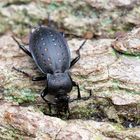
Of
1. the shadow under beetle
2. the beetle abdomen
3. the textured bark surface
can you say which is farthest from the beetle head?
the beetle abdomen

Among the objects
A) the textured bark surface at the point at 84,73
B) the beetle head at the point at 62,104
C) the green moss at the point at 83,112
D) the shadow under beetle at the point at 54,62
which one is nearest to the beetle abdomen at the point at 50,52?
the shadow under beetle at the point at 54,62

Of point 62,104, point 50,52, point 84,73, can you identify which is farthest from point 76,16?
point 62,104

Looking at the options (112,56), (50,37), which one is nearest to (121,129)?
(112,56)

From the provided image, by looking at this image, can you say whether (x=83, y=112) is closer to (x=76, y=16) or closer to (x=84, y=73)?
(x=84, y=73)

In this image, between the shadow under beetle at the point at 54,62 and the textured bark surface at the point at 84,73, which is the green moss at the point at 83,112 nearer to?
the textured bark surface at the point at 84,73

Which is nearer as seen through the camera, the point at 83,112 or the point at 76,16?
the point at 83,112

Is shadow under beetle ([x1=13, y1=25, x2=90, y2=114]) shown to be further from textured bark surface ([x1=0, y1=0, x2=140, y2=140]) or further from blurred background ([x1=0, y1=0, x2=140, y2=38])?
blurred background ([x1=0, y1=0, x2=140, y2=38])

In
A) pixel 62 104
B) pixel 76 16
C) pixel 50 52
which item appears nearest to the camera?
pixel 62 104

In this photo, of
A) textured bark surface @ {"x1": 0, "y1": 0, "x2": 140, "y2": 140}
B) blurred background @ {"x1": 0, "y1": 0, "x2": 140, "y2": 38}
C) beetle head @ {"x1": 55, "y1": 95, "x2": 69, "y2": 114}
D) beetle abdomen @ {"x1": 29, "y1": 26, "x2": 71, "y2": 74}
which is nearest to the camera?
textured bark surface @ {"x1": 0, "y1": 0, "x2": 140, "y2": 140}
